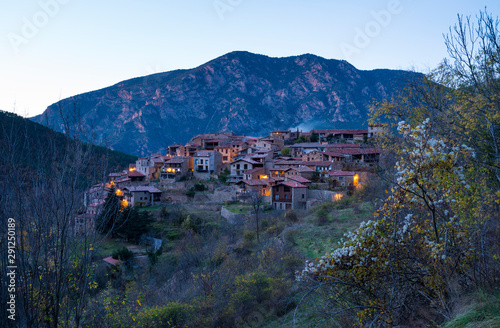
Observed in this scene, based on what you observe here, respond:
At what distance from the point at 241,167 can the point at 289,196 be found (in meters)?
13.3

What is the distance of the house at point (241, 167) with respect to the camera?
4416 cm

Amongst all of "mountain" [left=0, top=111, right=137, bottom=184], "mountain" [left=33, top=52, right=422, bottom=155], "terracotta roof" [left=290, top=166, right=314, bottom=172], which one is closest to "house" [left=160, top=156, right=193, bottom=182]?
"terracotta roof" [left=290, top=166, right=314, bottom=172]

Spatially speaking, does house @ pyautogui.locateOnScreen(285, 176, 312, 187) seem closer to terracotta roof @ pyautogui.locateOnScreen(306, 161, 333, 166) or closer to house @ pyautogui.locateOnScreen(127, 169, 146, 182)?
terracotta roof @ pyautogui.locateOnScreen(306, 161, 333, 166)

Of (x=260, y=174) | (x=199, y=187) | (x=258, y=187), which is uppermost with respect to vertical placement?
(x=260, y=174)

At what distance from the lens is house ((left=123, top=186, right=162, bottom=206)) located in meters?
39.7

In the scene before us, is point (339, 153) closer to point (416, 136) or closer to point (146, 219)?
point (146, 219)

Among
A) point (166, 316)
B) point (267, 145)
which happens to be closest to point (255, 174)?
point (267, 145)

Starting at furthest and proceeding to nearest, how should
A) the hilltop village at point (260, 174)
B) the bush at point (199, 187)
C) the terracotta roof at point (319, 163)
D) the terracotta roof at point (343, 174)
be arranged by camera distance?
the bush at point (199, 187)
the terracotta roof at point (319, 163)
the terracotta roof at point (343, 174)
the hilltop village at point (260, 174)

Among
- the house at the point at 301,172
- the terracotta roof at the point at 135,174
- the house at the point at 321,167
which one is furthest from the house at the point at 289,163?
the terracotta roof at the point at 135,174

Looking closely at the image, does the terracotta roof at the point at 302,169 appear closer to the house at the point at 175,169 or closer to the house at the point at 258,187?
the house at the point at 258,187

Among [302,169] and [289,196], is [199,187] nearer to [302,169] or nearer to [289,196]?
[302,169]

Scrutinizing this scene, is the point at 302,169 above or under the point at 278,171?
above

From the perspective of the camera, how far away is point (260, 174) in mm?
42719

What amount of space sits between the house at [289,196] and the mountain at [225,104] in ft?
348
